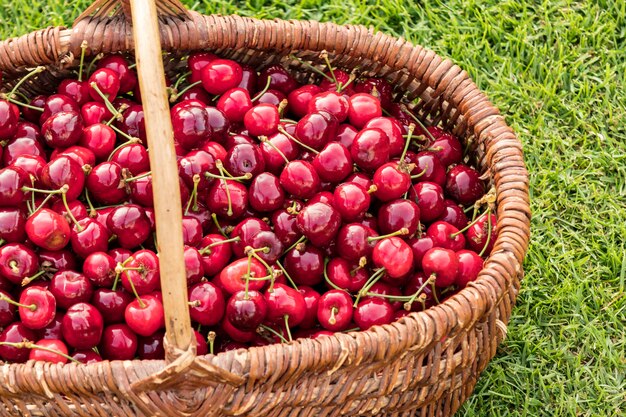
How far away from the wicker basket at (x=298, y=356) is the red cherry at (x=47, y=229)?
15.0 inches

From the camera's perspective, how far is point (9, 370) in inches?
64.7

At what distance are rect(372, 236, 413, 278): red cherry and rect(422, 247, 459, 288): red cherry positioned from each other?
45 millimetres

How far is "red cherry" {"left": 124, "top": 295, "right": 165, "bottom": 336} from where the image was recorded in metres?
1.86

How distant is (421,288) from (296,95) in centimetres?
76

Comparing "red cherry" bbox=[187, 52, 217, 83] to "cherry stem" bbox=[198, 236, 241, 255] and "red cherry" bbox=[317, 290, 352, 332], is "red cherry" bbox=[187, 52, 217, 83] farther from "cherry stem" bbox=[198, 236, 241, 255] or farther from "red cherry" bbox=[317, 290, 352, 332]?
"red cherry" bbox=[317, 290, 352, 332]

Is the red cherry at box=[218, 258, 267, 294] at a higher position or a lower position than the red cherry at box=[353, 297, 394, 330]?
higher

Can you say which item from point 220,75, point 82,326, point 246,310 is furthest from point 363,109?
point 82,326

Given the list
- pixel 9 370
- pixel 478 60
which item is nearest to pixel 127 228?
pixel 9 370

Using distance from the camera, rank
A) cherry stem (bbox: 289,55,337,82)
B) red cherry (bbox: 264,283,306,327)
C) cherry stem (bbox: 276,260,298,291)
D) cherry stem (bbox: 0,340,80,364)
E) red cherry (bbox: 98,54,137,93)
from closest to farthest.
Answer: cherry stem (bbox: 0,340,80,364) < red cherry (bbox: 264,283,306,327) < cherry stem (bbox: 276,260,298,291) < red cherry (bbox: 98,54,137,93) < cherry stem (bbox: 289,55,337,82)

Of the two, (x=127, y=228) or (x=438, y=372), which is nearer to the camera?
(x=438, y=372)

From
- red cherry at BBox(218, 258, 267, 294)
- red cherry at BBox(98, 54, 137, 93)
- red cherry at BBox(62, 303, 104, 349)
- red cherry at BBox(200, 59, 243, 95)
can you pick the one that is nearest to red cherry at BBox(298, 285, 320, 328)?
red cherry at BBox(218, 258, 267, 294)

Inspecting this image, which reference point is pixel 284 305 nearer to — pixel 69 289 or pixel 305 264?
pixel 305 264

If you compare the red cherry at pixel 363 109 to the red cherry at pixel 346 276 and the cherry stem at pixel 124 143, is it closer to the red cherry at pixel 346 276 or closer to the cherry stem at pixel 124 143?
the red cherry at pixel 346 276

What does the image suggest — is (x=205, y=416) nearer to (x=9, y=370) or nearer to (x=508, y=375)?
(x=9, y=370)
